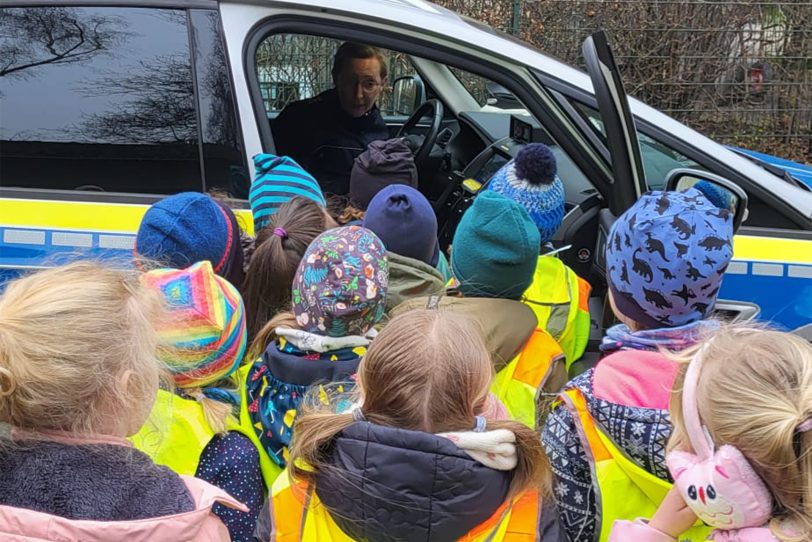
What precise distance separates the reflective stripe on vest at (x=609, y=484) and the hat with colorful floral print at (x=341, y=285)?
515 mm

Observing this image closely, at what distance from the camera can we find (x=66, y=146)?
9.08ft

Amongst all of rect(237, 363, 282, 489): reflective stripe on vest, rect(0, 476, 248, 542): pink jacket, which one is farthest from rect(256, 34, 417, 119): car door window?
rect(0, 476, 248, 542): pink jacket

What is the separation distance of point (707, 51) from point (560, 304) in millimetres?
6436

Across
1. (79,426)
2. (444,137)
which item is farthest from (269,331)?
(444,137)

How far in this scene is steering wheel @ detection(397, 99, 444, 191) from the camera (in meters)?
4.00

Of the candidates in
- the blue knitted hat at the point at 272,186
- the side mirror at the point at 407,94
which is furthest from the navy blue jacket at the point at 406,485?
the side mirror at the point at 407,94

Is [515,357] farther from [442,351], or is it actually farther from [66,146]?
[66,146]

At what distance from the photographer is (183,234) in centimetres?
216

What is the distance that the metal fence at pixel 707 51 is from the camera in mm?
7977

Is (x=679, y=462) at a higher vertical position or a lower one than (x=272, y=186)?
lower

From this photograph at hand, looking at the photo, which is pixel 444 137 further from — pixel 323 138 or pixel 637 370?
pixel 637 370

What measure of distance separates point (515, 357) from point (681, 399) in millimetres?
802

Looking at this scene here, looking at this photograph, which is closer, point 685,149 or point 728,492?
point 728,492

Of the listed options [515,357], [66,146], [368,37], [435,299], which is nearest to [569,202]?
[368,37]
